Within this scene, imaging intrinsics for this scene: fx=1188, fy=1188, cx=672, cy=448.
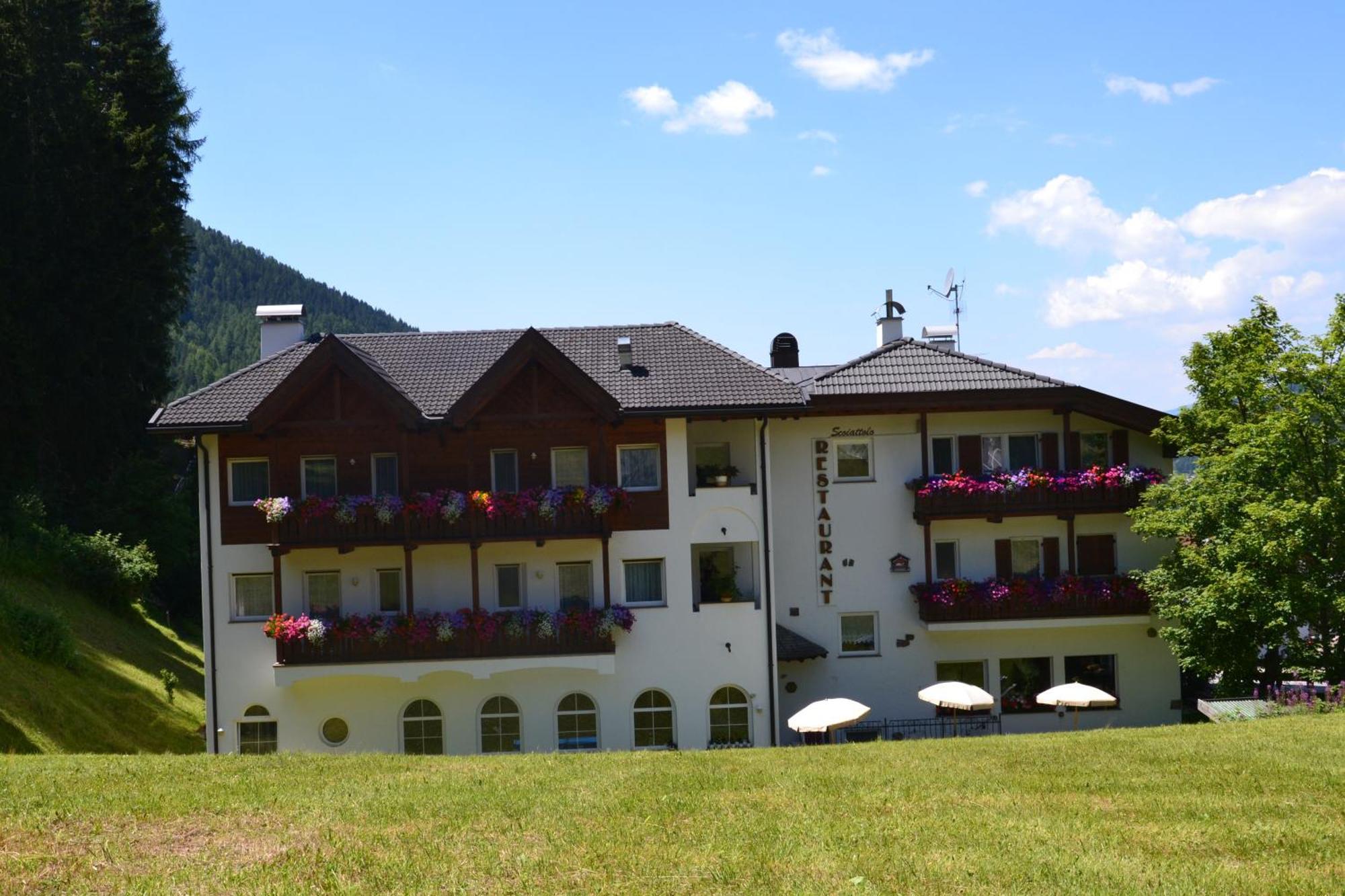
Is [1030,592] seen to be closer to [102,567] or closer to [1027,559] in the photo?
[1027,559]

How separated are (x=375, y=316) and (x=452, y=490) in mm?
126117

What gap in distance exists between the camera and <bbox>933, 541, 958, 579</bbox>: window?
29922 millimetres

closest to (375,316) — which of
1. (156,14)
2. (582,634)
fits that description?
(156,14)

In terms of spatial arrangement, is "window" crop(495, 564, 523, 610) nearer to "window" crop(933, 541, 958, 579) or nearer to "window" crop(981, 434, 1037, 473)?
"window" crop(933, 541, 958, 579)

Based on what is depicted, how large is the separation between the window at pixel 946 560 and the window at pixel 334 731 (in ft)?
48.3

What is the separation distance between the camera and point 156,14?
49031 mm

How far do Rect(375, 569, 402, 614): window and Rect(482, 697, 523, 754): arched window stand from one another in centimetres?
318

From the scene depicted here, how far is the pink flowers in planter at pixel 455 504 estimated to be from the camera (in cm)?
2631

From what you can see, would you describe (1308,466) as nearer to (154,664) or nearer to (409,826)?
(409,826)

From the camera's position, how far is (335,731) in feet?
89.1

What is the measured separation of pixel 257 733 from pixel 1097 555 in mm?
20800

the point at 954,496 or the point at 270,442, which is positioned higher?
the point at 270,442

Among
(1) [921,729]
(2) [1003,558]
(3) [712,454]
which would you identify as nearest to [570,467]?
(3) [712,454]

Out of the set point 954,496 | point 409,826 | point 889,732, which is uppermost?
point 954,496
